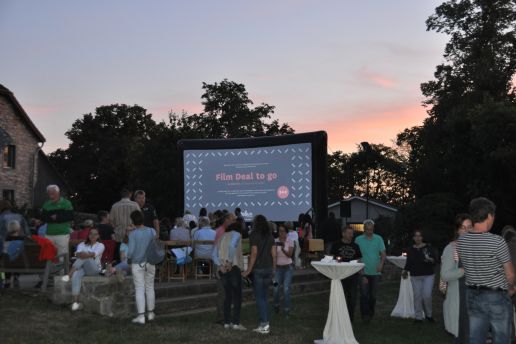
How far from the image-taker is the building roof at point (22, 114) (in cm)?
3872

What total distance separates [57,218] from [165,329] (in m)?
2.97

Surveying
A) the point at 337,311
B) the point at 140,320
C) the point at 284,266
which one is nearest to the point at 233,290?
the point at 140,320

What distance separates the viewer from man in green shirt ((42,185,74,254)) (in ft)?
36.7

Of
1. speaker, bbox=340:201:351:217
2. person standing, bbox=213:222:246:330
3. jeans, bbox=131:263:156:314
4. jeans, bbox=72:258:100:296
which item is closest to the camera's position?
jeans, bbox=131:263:156:314

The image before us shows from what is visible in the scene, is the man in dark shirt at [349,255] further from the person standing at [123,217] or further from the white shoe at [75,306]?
the white shoe at [75,306]

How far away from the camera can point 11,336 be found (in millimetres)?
8797

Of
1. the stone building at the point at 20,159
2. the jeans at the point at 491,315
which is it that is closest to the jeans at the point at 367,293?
the jeans at the point at 491,315

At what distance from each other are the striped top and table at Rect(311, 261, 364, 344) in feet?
11.1

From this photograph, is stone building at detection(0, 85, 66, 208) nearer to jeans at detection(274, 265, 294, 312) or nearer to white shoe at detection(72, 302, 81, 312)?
jeans at detection(274, 265, 294, 312)

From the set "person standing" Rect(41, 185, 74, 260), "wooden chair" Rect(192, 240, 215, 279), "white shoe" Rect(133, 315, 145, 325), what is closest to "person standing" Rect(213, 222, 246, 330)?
"white shoe" Rect(133, 315, 145, 325)

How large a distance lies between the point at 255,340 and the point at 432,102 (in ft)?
103

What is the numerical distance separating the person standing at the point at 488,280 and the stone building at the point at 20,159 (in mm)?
35809

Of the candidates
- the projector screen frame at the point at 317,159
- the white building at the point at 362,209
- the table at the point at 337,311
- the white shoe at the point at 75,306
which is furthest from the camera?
the white building at the point at 362,209

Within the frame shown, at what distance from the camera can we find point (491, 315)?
18.7 feet
